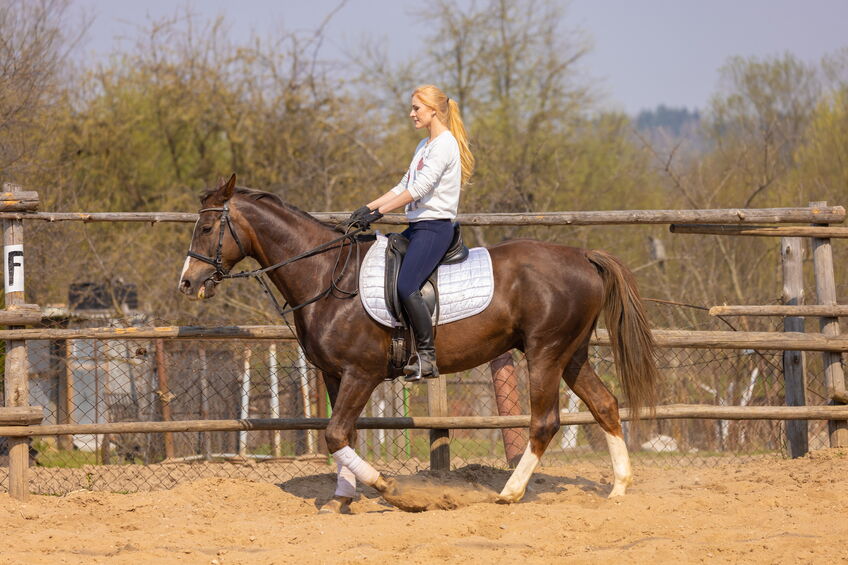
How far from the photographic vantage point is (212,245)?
20.3 ft

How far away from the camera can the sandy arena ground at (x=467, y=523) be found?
4.75 m

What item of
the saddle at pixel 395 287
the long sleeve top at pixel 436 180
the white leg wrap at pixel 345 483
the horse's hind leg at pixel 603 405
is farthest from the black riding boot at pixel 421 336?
the horse's hind leg at pixel 603 405

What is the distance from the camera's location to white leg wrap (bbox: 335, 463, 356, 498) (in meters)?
6.20

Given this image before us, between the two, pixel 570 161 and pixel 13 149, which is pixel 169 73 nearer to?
pixel 13 149

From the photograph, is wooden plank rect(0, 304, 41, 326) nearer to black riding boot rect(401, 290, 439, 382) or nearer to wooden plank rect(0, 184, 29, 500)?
wooden plank rect(0, 184, 29, 500)

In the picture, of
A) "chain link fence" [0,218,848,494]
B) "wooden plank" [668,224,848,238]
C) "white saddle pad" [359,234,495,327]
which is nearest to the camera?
"white saddle pad" [359,234,495,327]

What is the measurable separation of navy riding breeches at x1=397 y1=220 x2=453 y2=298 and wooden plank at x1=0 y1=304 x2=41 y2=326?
3.03 meters

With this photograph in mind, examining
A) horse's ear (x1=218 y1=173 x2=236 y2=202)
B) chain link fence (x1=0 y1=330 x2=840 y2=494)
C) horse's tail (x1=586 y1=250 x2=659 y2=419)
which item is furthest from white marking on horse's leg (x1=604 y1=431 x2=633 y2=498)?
horse's ear (x1=218 y1=173 x2=236 y2=202)

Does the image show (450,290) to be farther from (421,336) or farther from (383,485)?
(383,485)

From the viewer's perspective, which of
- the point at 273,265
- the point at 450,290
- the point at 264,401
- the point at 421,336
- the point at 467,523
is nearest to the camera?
the point at 467,523

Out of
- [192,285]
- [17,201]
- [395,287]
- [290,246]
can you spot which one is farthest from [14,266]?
[395,287]

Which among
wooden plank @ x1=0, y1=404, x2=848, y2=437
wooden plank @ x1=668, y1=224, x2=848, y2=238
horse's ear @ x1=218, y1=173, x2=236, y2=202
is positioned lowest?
wooden plank @ x1=0, y1=404, x2=848, y2=437

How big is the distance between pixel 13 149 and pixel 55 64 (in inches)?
96.0

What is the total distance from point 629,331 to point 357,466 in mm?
2080
